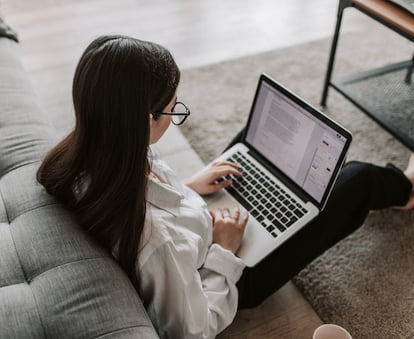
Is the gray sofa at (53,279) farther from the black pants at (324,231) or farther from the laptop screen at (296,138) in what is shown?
the laptop screen at (296,138)

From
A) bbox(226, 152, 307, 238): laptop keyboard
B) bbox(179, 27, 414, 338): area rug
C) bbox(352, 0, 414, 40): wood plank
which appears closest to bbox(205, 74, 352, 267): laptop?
bbox(226, 152, 307, 238): laptop keyboard

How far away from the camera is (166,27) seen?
277 centimetres

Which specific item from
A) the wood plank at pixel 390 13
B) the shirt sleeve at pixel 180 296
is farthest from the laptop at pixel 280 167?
the wood plank at pixel 390 13

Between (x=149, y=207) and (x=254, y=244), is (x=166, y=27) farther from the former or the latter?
(x=149, y=207)

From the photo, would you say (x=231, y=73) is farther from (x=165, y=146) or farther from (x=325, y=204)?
(x=325, y=204)

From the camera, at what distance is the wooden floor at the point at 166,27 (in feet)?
8.16

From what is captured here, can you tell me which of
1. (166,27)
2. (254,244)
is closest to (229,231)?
(254,244)

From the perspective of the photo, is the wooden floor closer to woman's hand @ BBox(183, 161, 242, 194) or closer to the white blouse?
woman's hand @ BBox(183, 161, 242, 194)

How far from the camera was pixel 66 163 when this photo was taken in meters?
0.92

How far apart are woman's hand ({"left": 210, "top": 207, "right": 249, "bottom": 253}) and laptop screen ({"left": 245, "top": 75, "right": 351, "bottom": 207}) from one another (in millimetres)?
195

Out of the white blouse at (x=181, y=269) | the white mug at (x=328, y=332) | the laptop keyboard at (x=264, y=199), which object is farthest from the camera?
the laptop keyboard at (x=264, y=199)

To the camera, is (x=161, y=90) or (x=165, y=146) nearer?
(x=161, y=90)

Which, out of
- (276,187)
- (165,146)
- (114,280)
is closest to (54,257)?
(114,280)

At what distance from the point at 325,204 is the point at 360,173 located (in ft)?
0.50
